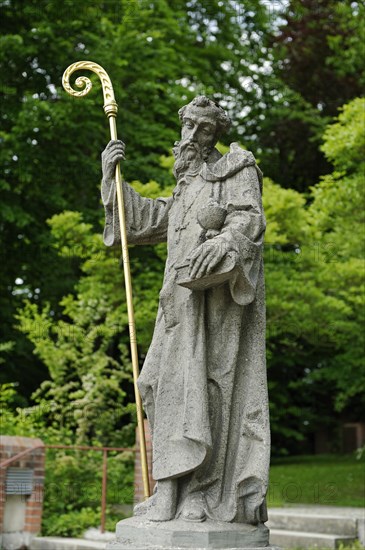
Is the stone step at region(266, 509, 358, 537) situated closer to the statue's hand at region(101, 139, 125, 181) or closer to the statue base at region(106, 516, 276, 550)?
the statue base at region(106, 516, 276, 550)

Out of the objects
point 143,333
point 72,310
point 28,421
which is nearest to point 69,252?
point 72,310

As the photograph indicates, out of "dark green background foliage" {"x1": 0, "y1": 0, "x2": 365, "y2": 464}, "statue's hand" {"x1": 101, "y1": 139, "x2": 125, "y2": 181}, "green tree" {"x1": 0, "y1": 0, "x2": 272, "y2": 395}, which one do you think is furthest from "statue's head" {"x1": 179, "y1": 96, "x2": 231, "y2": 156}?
"green tree" {"x1": 0, "y1": 0, "x2": 272, "y2": 395}

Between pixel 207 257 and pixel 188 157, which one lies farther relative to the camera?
pixel 188 157

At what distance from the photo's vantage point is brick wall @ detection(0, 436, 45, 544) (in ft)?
30.2

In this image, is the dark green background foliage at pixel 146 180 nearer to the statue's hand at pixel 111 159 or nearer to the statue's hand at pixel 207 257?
the statue's hand at pixel 111 159

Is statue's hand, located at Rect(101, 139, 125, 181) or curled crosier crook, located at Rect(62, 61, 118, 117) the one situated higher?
curled crosier crook, located at Rect(62, 61, 118, 117)

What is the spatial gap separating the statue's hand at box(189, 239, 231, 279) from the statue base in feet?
4.09

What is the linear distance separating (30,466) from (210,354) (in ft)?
17.4

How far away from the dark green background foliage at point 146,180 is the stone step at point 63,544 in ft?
8.46

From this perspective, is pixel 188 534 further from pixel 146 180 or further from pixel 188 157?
pixel 146 180

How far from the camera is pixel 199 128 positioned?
506 cm

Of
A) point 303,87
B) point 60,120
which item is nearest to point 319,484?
point 60,120

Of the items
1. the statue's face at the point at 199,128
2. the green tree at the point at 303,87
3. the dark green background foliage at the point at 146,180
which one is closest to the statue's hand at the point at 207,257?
the statue's face at the point at 199,128

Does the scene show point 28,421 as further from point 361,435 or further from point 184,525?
point 361,435
